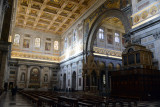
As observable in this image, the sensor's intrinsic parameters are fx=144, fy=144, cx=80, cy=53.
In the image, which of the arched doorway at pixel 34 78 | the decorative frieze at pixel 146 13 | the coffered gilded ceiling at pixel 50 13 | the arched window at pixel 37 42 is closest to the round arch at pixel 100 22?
the decorative frieze at pixel 146 13

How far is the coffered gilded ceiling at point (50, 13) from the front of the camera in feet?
77.3

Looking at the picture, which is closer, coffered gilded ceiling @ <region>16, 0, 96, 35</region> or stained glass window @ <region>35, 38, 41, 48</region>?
coffered gilded ceiling @ <region>16, 0, 96, 35</region>

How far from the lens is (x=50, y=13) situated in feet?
85.5

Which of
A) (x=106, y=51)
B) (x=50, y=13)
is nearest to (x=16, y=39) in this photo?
(x=50, y=13)

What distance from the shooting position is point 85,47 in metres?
23.3

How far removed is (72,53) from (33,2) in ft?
36.4

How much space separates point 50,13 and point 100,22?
1017 cm

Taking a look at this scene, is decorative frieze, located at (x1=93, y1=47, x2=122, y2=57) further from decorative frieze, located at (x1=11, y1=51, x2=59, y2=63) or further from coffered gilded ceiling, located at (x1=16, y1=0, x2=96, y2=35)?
decorative frieze, located at (x1=11, y1=51, x2=59, y2=63)

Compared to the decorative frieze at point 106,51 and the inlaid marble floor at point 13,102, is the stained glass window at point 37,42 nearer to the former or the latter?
the decorative frieze at point 106,51

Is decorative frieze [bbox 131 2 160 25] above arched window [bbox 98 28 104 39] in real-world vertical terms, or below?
below

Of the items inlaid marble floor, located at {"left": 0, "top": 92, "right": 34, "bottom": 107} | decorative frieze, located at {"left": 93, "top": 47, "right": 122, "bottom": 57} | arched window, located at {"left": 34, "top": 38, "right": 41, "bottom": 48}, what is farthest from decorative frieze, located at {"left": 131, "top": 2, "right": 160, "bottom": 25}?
arched window, located at {"left": 34, "top": 38, "right": 41, "bottom": 48}

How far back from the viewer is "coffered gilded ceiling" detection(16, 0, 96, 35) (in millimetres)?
23547

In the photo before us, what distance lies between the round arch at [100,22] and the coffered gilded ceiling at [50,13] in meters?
3.57

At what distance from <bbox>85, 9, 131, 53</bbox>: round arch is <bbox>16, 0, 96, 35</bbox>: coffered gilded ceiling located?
3.57 m
